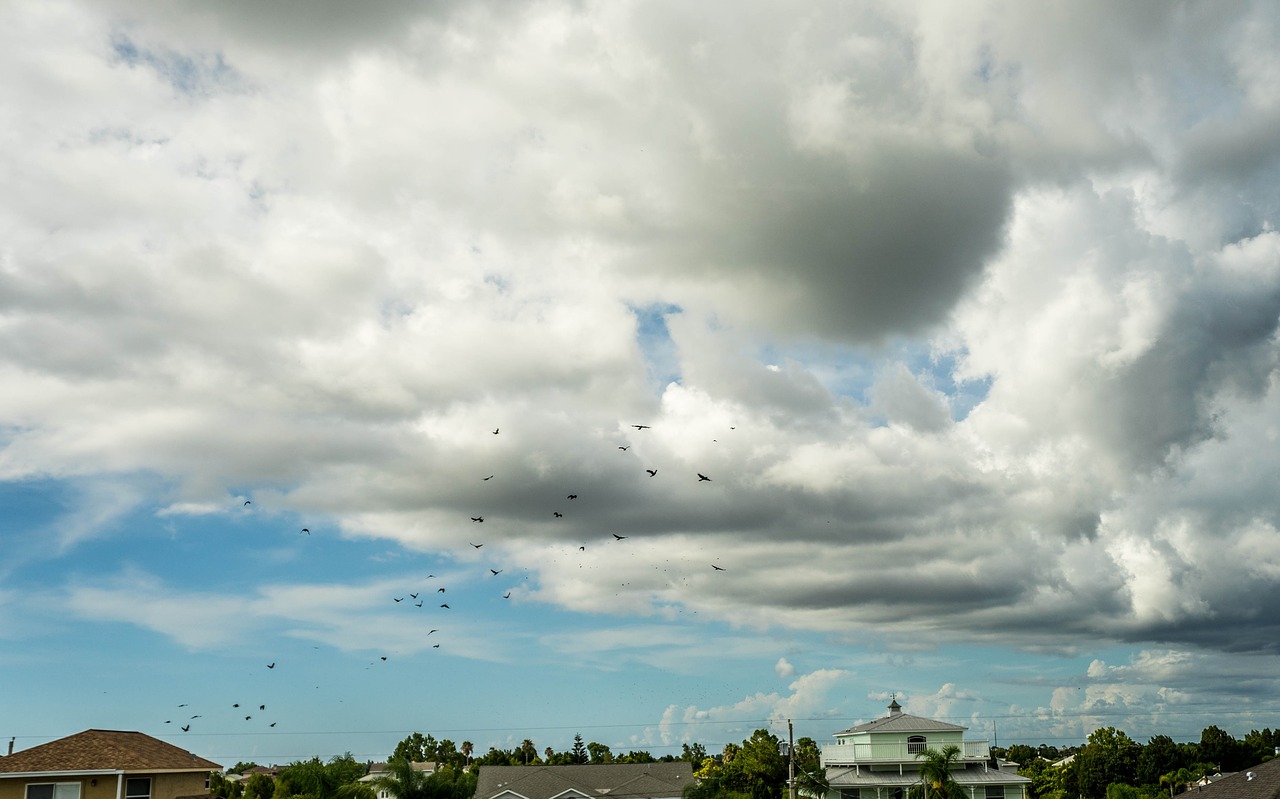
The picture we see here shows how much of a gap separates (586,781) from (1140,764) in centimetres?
7440

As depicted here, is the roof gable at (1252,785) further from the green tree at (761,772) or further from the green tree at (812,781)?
the green tree at (761,772)

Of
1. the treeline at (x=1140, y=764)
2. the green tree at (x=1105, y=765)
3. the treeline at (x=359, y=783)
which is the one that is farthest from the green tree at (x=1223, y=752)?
the treeline at (x=359, y=783)

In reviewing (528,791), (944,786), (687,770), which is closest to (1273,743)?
(687,770)

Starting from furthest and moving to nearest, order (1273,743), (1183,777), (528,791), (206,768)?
(1273,743) → (1183,777) → (528,791) → (206,768)

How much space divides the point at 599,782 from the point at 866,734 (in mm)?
36215

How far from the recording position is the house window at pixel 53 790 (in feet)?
159

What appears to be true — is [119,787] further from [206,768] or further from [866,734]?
[866,734]

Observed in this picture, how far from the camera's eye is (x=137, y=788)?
168 feet

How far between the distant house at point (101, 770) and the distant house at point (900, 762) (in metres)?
53.3

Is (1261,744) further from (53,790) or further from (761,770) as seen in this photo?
(53,790)

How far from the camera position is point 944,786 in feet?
244

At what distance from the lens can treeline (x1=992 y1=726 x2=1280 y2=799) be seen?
124750 mm

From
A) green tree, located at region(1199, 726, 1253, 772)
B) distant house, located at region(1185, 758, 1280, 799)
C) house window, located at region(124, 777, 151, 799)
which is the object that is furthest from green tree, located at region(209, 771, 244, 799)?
green tree, located at region(1199, 726, 1253, 772)

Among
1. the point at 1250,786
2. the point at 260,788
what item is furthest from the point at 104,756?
the point at 1250,786
